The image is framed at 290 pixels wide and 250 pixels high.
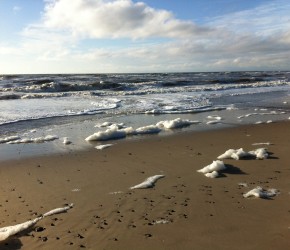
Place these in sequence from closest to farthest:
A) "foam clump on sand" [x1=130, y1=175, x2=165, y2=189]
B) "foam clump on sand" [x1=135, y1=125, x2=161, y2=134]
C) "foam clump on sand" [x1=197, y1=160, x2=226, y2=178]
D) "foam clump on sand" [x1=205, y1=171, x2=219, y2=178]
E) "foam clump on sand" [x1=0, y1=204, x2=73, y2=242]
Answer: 1. "foam clump on sand" [x1=0, y1=204, x2=73, y2=242]
2. "foam clump on sand" [x1=130, y1=175, x2=165, y2=189]
3. "foam clump on sand" [x1=205, y1=171, x2=219, y2=178]
4. "foam clump on sand" [x1=197, y1=160, x2=226, y2=178]
5. "foam clump on sand" [x1=135, y1=125, x2=161, y2=134]

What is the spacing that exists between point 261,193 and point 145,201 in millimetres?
1885

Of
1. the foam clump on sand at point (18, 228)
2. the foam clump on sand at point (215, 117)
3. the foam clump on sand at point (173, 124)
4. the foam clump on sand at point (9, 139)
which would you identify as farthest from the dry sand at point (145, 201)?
the foam clump on sand at point (215, 117)

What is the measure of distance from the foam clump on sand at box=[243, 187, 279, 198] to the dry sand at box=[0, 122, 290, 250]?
12 cm

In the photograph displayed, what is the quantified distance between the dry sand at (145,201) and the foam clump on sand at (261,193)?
12 cm

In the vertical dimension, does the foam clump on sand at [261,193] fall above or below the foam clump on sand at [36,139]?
below

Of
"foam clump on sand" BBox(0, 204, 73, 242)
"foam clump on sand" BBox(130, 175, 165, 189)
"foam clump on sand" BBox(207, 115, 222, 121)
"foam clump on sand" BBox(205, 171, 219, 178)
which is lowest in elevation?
"foam clump on sand" BBox(0, 204, 73, 242)

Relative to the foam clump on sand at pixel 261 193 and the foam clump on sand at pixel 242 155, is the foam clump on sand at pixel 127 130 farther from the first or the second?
the foam clump on sand at pixel 261 193

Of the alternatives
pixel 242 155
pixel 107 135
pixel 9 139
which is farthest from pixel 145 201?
pixel 9 139

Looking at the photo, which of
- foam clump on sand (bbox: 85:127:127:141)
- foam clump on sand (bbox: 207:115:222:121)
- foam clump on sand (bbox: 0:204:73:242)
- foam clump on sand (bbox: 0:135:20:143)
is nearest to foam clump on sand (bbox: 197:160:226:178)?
foam clump on sand (bbox: 0:204:73:242)

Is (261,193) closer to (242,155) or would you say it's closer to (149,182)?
(149,182)

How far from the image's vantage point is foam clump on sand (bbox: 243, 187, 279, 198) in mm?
5862

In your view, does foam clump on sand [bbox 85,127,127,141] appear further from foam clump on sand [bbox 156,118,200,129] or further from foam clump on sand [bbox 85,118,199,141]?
foam clump on sand [bbox 156,118,200,129]

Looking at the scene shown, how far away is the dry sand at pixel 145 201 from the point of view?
15.1 ft

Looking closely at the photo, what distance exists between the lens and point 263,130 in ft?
38.8
